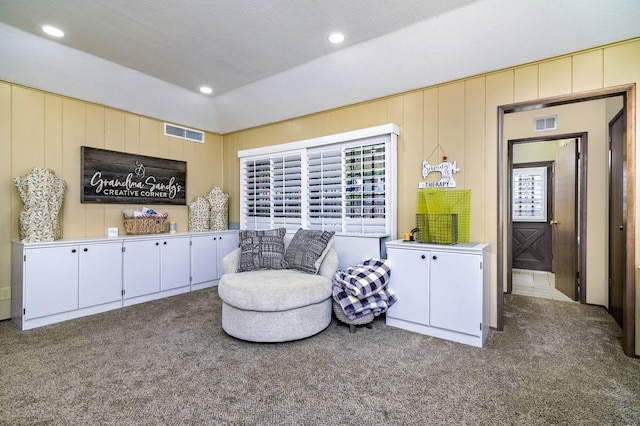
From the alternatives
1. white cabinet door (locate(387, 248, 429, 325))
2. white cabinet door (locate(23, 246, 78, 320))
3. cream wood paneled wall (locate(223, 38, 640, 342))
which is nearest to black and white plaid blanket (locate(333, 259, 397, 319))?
white cabinet door (locate(387, 248, 429, 325))

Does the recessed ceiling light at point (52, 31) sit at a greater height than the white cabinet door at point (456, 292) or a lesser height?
greater

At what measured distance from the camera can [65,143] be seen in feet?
12.1

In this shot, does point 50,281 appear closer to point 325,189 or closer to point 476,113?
point 325,189

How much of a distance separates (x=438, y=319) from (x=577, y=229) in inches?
107

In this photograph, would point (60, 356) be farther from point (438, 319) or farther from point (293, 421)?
point (438, 319)

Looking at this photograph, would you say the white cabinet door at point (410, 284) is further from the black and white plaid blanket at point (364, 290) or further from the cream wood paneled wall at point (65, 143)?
the cream wood paneled wall at point (65, 143)

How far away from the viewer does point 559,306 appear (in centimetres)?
384

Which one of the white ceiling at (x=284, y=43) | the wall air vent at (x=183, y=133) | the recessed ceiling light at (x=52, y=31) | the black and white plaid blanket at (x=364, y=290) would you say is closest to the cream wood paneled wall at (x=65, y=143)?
the wall air vent at (x=183, y=133)

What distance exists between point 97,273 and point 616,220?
19.0 feet

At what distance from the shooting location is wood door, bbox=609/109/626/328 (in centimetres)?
327

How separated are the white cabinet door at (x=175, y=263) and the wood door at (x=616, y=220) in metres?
5.05

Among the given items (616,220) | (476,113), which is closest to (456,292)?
(476,113)

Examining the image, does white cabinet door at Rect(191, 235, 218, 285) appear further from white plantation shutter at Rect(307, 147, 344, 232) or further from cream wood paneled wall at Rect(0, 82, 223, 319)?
white plantation shutter at Rect(307, 147, 344, 232)

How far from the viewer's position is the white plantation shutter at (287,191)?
4.37m
